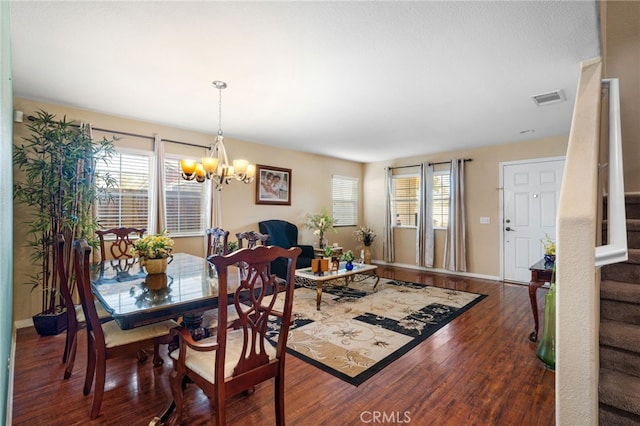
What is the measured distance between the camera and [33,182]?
3133mm

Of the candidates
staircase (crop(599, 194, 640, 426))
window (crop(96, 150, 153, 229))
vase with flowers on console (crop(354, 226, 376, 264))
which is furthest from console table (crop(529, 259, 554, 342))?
window (crop(96, 150, 153, 229))

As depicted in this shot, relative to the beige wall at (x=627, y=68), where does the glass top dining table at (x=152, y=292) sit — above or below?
below

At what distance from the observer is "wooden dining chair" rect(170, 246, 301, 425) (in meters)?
1.44

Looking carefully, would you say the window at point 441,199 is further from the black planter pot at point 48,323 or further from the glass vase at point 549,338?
the black planter pot at point 48,323

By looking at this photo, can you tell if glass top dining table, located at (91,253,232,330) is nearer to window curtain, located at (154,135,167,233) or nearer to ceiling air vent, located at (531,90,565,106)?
window curtain, located at (154,135,167,233)

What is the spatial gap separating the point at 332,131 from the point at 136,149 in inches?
110

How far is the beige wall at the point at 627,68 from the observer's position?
2.65 m

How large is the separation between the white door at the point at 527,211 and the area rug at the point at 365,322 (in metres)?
1.45

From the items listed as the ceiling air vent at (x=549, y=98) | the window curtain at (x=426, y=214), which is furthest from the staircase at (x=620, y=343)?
the window curtain at (x=426, y=214)

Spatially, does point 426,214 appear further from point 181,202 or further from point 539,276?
point 181,202

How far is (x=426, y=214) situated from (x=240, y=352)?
17.8ft

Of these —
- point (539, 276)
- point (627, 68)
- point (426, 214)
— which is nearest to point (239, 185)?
point (426, 214)

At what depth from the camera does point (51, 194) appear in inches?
123

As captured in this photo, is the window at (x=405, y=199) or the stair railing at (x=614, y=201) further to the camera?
the window at (x=405, y=199)
